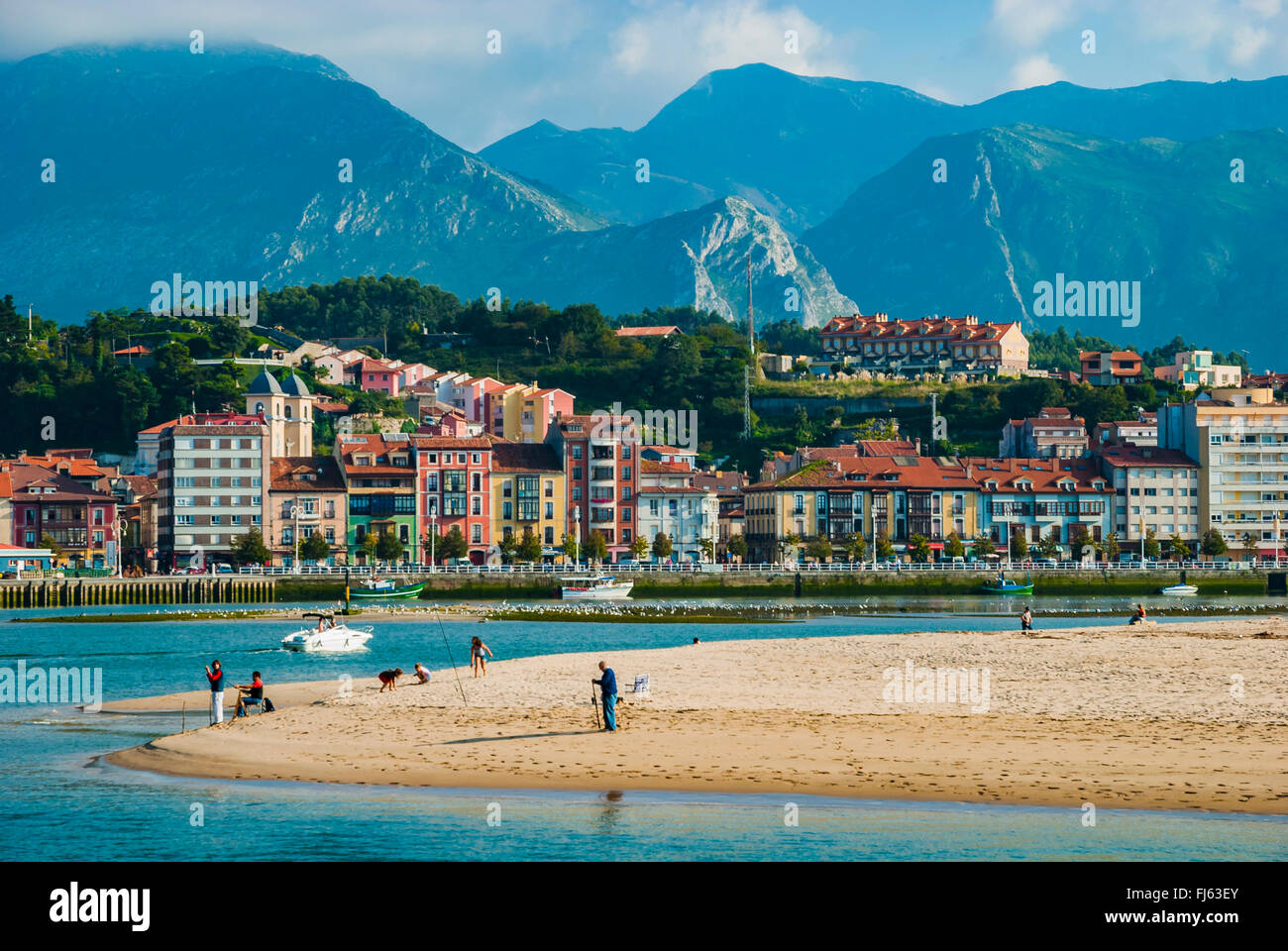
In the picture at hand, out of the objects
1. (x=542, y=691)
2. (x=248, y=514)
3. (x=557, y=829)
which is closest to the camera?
(x=557, y=829)

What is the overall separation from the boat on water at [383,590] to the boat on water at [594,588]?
9880 millimetres

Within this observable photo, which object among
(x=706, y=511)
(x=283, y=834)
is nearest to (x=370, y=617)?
(x=706, y=511)

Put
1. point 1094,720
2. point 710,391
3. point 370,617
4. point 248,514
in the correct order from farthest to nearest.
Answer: point 710,391, point 248,514, point 370,617, point 1094,720

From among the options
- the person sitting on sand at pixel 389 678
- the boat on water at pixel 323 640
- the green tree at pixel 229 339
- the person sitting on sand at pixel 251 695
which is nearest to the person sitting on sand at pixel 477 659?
the person sitting on sand at pixel 389 678

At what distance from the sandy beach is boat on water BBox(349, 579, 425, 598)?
2358 inches

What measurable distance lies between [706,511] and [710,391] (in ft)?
168

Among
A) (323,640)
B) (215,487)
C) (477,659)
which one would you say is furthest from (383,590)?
(477,659)

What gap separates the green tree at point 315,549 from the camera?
121500 mm

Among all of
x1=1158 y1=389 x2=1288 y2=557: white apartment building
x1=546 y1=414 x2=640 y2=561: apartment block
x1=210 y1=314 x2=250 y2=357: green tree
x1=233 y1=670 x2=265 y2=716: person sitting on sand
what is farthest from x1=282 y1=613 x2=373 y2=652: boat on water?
x1=210 y1=314 x2=250 y2=357: green tree

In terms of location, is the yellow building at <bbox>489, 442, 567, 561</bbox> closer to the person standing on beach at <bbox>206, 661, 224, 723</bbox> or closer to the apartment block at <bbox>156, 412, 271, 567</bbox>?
the apartment block at <bbox>156, 412, 271, 567</bbox>

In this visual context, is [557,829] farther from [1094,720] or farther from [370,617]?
[370,617]

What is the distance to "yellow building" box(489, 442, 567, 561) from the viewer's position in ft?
426

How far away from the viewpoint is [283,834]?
25.3 metres
